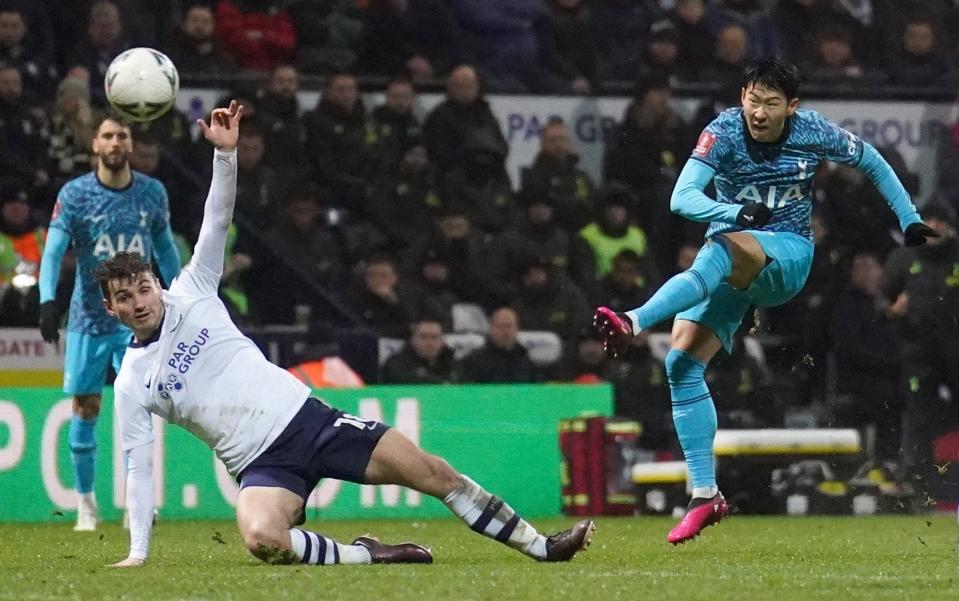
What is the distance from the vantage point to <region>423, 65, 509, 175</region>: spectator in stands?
47.3ft

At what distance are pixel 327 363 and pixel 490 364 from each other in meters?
1.24

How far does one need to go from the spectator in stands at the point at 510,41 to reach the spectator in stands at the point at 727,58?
1.18m

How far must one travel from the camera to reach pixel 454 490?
692 centimetres

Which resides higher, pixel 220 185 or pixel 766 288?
pixel 220 185

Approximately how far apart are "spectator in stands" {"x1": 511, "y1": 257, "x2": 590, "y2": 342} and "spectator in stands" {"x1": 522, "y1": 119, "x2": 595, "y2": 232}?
2.76ft

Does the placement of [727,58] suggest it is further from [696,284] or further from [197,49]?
[696,284]

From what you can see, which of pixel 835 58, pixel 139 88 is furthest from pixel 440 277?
pixel 835 58

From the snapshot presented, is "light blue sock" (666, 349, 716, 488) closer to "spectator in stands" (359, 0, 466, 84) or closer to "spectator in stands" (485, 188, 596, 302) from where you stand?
"spectator in stands" (485, 188, 596, 302)

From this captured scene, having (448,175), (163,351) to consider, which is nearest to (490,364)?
(448,175)

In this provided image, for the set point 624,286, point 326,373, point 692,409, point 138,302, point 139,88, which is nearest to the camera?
point 138,302

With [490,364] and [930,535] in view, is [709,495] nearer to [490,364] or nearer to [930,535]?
[930,535]

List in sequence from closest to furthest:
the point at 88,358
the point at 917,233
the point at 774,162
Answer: the point at 917,233 → the point at 774,162 → the point at 88,358

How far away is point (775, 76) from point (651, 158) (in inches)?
272

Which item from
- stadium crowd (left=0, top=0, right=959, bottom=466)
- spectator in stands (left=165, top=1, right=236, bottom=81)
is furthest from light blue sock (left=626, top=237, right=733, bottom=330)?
spectator in stands (left=165, top=1, right=236, bottom=81)
